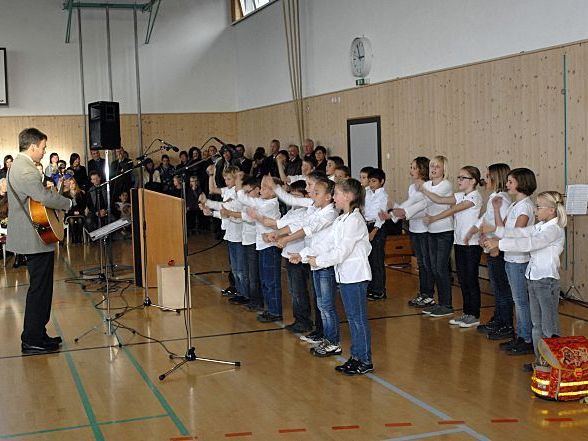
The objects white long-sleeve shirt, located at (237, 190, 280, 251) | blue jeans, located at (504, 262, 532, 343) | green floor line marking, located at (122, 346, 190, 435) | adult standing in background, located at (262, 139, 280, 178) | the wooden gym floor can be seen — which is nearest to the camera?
the wooden gym floor

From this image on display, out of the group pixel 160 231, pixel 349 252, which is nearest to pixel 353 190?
pixel 349 252

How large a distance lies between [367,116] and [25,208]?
803 centimetres

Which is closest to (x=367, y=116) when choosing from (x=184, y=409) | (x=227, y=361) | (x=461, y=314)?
(x=461, y=314)

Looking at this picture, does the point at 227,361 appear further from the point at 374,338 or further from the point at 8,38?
the point at 8,38

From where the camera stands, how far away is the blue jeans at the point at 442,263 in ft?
29.1

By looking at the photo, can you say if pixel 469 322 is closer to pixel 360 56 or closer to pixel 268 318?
pixel 268 318

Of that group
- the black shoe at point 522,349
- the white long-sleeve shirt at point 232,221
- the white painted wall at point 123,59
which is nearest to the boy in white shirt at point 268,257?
the white long-sleeve shirt at point 232,221

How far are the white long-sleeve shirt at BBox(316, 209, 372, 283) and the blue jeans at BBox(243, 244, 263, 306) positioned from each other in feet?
8.85

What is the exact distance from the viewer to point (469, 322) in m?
8.34

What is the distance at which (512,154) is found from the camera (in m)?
10.7

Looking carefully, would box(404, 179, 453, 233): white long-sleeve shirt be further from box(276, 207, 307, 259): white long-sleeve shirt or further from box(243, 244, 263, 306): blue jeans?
box(243, 244, 263, 306): blue jeans

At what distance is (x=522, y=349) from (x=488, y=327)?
84 centimetres

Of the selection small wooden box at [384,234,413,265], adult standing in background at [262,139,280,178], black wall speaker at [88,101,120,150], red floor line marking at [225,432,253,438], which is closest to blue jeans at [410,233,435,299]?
small wooden box at [384,234,413,265]

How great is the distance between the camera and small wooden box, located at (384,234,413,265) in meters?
12.6
